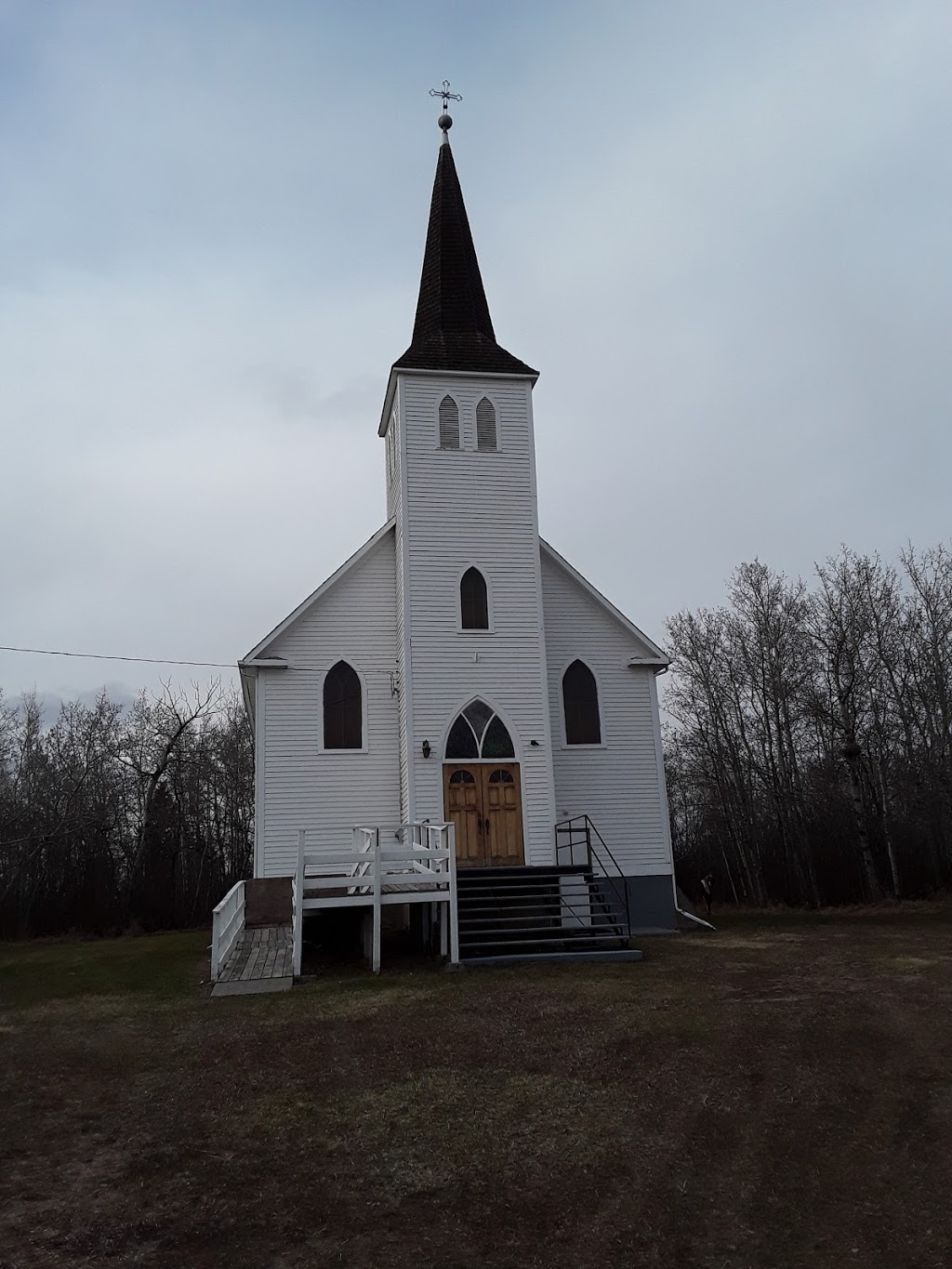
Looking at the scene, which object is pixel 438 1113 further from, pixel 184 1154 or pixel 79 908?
pixel 79 908

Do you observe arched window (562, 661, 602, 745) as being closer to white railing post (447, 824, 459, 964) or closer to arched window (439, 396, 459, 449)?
arched window (439, 396, 459, 449)

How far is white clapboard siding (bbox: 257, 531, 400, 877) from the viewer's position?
58.5 ft

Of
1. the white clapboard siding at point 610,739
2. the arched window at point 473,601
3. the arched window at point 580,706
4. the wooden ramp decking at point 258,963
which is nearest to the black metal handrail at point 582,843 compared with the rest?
the white clapboard siding at point 610,739

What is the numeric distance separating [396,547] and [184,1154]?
553 inches

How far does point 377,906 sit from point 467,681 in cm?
565

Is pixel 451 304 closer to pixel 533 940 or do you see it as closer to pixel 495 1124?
pixel 533 940

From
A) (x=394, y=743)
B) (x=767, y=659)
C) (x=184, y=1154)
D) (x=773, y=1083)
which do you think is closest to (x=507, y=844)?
(x=394, y=743)

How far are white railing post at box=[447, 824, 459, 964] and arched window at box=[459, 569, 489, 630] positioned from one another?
5.43m

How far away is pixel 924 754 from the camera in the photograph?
2703 centimetres

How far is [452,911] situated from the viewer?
13078 millimetres

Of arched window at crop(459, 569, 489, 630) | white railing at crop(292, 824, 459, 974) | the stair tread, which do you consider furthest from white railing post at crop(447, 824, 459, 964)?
arched window at crop(459, 569, 489, 630)

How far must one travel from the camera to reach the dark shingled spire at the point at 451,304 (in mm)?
19484

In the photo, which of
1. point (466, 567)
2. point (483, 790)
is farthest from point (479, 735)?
point (466, 567)

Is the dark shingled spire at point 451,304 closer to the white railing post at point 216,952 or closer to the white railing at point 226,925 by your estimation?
the white railing at point 226,925
